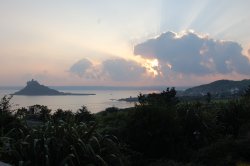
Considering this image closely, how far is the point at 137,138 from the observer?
1255 centimetres

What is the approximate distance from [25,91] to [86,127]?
102 metres

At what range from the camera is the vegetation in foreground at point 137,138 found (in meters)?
9.08

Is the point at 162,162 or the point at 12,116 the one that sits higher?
the point at 12,116

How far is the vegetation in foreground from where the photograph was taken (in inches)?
357

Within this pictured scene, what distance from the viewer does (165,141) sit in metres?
12.5

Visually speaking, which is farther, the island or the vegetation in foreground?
the island

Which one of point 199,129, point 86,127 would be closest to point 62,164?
point 86,127

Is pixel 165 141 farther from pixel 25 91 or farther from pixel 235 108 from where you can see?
pixel 25 91

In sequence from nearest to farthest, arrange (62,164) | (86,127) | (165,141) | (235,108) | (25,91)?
1. (62,164)
2. (86,127)
3. (165,141)
4. (235,108)
5. (25,91)

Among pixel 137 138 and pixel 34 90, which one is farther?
pixel 34 90

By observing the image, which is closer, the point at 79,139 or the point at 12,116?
the point at 79,139

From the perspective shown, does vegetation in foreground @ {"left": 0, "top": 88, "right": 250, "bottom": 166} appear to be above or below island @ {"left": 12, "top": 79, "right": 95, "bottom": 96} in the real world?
below

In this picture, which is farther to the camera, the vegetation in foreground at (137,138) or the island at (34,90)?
the island at (34,90)

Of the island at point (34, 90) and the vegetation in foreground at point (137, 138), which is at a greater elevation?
the island at point (34, 90)
